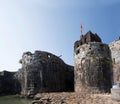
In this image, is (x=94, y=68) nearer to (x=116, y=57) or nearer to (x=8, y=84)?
(x=116, y=57)

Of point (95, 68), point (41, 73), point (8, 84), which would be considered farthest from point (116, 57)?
point (8, 84)

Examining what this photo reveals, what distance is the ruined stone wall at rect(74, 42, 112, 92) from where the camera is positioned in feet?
73.2

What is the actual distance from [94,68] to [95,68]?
10 cm

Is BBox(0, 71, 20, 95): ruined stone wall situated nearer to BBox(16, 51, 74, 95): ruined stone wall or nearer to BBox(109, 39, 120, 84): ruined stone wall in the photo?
BBox(16, 51, 74, 95): ruined stone wall

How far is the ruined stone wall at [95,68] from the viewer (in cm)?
2230

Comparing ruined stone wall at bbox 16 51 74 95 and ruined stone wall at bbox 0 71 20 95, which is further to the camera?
ruined stone wall at bbox 0 71 20 95

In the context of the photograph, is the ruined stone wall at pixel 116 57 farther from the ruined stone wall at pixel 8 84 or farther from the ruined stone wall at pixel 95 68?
the ruined stone wall at pixel 8 84

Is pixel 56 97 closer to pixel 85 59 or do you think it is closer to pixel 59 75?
pixel 85 59

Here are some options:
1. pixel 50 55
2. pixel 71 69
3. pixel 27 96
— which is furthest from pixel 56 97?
pixel 71 69

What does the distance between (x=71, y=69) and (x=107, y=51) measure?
44.8ft

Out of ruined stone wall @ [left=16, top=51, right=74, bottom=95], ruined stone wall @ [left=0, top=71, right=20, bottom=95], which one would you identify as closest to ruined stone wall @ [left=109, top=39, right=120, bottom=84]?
ruined stone wall @ [left=16, top=51, right=74, bottom=95]

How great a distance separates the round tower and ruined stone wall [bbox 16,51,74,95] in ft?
22.9

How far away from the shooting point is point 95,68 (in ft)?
74.4

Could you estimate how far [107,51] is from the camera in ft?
76.6
